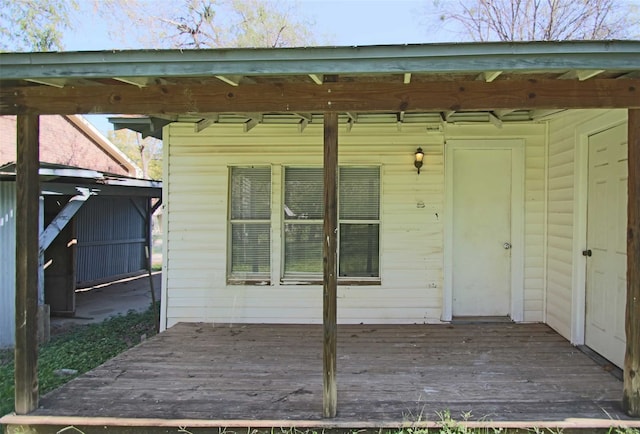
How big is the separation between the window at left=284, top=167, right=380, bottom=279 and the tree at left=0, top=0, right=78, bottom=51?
10883 millimetres

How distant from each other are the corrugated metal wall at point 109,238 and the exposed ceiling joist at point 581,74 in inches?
372

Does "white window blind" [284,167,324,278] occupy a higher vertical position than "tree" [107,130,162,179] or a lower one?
lower

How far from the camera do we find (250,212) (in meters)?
5.39

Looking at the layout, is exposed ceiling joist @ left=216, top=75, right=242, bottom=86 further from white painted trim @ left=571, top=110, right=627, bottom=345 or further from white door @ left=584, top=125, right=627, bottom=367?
white painted trim @ left=571, top=110, right=627, bottom=345

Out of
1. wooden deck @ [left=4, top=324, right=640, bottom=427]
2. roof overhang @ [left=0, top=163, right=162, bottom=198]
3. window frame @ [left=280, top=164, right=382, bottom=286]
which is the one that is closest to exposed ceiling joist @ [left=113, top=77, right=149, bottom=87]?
wooden deck @ [left=4, top=324, right=640, bottom=427]

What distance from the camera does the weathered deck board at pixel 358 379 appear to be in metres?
2.94

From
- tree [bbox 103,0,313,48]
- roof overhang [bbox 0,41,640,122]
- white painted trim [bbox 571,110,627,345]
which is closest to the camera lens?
roof overhang [bbox 0,41,640,122]

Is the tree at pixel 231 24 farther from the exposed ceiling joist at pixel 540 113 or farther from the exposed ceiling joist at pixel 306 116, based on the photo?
the exposed ceiling joist at pixel 540 113

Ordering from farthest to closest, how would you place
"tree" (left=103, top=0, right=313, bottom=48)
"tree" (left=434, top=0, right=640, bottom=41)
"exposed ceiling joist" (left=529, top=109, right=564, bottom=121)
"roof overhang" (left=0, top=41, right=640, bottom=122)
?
"tree" (left=103, top=0, right=313, bottom=48) < "tree" (left=434, top=0, right=640, bottom=41) < "exposed ceiling joist" (left=529, top=109, right=564, bottom=121) < "roof overhang" (left=0, top=41, right=640, bottom=122)

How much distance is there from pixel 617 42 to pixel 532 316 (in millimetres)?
3632

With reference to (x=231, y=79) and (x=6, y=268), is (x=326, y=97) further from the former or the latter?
(x=6, y=268)

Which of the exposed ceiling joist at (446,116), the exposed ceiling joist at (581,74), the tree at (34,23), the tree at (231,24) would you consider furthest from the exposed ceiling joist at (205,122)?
the tree at (34,23)

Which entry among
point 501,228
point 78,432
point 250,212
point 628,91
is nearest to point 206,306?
point 250,212

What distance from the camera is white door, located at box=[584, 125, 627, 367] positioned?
3.70 meters
